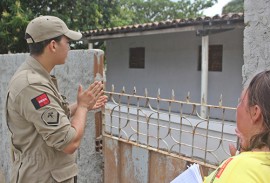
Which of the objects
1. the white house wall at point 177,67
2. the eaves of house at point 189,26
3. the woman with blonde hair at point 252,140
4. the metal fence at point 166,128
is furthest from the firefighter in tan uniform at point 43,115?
the white house wall at point 177,67

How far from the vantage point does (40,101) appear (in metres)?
1.72

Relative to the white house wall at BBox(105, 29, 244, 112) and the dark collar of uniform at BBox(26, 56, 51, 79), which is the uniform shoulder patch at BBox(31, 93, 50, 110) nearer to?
the dark collar of uniform at BBox(26, 56, 51, 79)

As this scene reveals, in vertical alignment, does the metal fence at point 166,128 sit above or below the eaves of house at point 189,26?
below

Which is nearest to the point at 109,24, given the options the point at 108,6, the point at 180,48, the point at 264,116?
the point at 108,6

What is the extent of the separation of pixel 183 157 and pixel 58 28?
118cm

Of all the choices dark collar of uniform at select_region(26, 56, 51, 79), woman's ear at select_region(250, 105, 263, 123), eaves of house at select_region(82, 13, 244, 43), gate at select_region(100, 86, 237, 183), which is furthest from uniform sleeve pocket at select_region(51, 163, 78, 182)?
eaves of house at select_region(82, 13, 244, 43)

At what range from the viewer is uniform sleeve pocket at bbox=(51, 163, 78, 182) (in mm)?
1890

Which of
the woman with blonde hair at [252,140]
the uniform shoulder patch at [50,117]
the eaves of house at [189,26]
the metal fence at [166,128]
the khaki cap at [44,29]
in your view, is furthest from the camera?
the eaves of house at [189,26]

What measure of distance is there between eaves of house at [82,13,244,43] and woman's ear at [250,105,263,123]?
6.59 meters

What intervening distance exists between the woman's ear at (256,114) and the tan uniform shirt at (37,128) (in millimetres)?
1056

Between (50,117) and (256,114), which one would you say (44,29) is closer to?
(50,117)

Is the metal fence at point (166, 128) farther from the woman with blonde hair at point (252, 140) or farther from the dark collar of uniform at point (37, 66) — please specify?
the woman with blonde hair at point (252, 140)

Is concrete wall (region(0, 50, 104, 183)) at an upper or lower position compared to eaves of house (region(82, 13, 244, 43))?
lower

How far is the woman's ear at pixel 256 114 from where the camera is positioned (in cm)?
92
